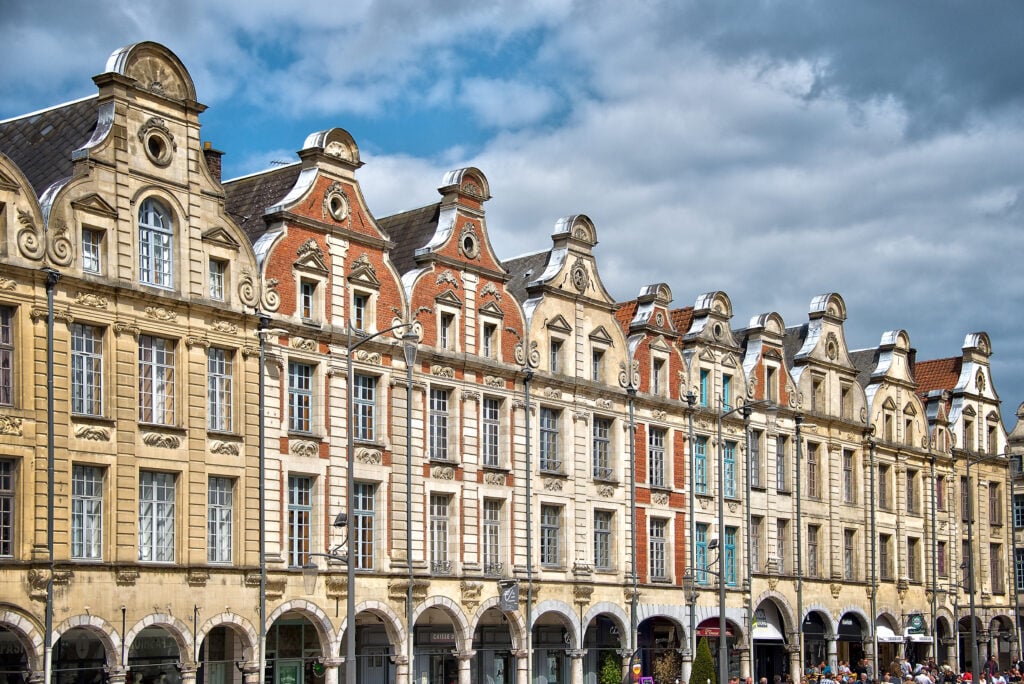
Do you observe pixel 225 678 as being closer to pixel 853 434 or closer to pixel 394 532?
pixel 394 532

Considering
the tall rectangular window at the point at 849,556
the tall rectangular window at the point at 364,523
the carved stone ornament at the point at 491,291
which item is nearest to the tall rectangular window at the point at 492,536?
the tall rectangular window at the point at 364,523

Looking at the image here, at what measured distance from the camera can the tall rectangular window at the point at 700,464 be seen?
2074 inches

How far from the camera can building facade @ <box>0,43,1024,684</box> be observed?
1328 inches

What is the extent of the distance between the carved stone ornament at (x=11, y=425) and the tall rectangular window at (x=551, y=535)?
17953 millimetres

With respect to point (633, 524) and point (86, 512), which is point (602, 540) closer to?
point (633, 524)

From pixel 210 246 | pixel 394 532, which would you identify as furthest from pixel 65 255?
pixel 394 532

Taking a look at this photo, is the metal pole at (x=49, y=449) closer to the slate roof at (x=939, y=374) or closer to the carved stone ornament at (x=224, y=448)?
the carved stone ornament at (x=224, y=448)

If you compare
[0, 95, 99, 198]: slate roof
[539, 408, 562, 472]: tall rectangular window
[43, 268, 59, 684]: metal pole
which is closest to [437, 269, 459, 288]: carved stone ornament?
[539, 408, 562, 472]: tall rectangular window

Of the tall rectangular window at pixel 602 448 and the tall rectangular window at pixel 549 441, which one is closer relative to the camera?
the tall rectangular window at pixel 549 441

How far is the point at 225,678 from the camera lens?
37.3m

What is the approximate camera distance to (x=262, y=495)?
123ft

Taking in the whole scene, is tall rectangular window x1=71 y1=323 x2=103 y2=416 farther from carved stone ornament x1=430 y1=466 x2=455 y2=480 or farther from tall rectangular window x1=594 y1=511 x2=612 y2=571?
tall rectangular window x1=594 y1=511 x2=612 y2=571

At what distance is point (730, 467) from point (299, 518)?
20.0 m

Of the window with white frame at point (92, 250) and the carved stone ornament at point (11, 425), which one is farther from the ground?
the window with white frame at point (92, 250)
